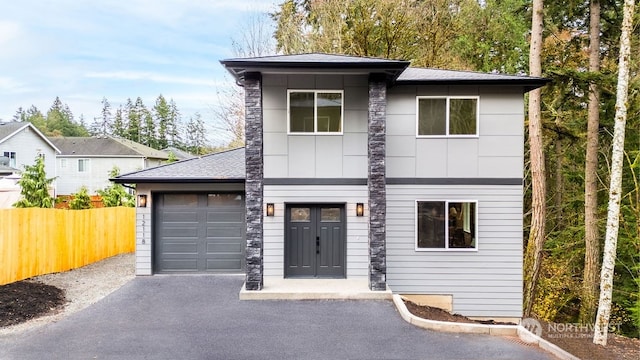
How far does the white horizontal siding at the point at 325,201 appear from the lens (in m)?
8.61

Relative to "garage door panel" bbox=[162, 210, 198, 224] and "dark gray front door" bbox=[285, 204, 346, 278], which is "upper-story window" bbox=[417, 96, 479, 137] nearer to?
"dark gray front door" bbox=[285, 204, 346, 278]

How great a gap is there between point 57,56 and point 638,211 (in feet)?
142

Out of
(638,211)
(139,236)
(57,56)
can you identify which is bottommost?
(139,236)

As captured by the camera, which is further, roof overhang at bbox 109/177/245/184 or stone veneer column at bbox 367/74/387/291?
roof overhang at bbox 109/177/245/184

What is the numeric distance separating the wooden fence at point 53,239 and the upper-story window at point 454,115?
30.3 feet

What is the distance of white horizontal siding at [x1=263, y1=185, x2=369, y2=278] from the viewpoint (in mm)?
8609

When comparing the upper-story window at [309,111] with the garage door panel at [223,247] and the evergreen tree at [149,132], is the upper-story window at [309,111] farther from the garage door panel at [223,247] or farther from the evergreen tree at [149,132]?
the evergreen tree at [149,132]

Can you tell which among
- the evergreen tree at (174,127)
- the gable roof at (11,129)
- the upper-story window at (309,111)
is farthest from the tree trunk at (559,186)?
the evergreen tree at (174,127)

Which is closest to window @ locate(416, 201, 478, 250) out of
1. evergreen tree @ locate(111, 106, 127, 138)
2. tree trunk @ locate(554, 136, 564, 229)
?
tree trunk @ locate(554, 136, 564, 229)

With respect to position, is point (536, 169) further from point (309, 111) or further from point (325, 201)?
point (309, 111)

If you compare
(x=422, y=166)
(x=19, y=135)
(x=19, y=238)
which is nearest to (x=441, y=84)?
(x=422, y=166)

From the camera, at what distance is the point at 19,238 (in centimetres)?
874

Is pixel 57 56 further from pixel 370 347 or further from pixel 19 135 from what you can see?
pixel 370 347

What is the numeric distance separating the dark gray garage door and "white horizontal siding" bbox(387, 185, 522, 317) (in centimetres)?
380
